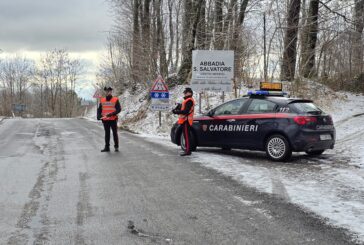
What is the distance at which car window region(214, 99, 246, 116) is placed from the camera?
10070 millimetres

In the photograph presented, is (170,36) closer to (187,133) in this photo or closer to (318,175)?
(187,133)

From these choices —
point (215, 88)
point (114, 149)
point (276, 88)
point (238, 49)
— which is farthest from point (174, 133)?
point (238, 49)

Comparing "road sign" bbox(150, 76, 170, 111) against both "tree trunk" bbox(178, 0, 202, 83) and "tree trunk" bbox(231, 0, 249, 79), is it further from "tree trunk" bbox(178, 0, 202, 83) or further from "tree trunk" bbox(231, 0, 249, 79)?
"tree trunk" bbox(178, 0, 202, 83)

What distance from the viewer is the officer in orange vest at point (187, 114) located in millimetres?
9859

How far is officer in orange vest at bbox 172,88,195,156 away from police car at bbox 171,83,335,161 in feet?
2.09

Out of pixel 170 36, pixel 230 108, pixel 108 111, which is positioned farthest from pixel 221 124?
pixel 170 36

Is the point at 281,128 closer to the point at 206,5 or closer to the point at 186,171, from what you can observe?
the point at 186,171

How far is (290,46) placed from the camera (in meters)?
20.0

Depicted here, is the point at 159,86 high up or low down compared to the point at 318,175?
up

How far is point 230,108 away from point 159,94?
7782 mm

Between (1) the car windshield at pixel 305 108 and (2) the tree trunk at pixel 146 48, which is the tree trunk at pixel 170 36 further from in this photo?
(1) the car windshield at pixel 305 108

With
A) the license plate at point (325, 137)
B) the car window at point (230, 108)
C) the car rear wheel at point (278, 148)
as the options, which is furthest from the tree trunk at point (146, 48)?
the license plate at point (325, 137)

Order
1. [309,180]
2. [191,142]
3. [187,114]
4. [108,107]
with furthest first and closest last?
[108,107], [191,142], [187,114], [309,180]

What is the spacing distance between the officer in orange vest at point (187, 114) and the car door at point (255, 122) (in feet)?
3.86
